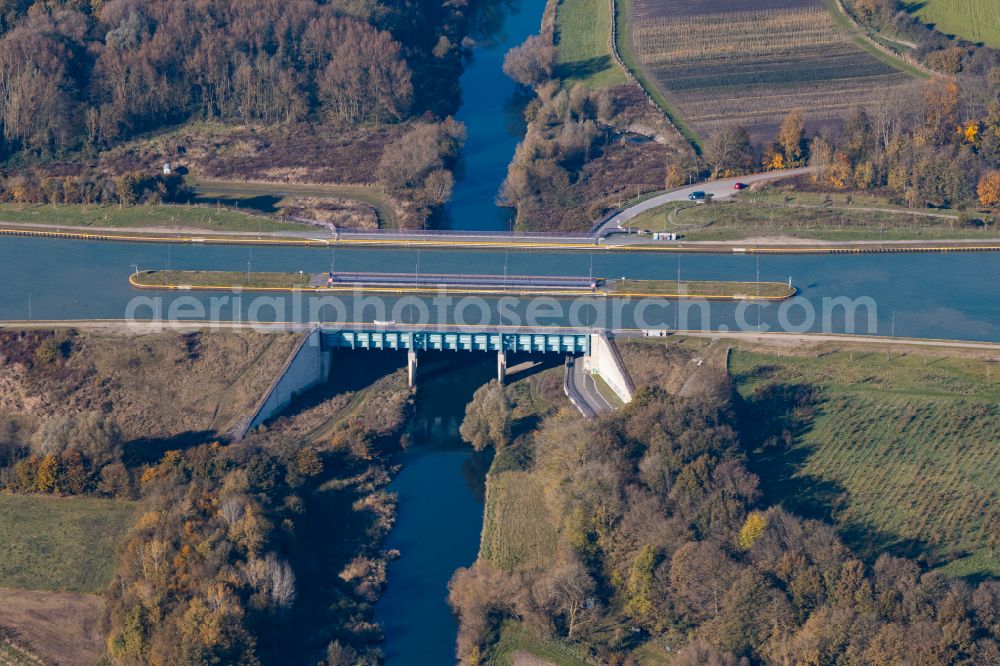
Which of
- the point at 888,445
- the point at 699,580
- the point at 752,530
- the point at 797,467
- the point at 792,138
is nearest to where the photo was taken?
the point at 699,580

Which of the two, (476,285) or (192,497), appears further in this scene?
(476,285)

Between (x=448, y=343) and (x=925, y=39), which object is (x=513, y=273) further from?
(x=925, y=39)

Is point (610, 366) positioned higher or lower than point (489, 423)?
higher

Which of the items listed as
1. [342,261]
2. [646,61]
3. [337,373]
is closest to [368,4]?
[646,61]

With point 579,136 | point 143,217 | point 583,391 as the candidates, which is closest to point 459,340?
point 583,391

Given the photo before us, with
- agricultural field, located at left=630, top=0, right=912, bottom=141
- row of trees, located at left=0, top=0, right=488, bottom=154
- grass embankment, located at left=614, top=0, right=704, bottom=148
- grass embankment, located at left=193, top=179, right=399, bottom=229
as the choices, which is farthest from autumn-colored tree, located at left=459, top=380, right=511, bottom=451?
row of trees, located at left=0, top=0, right=488, bottom=154
